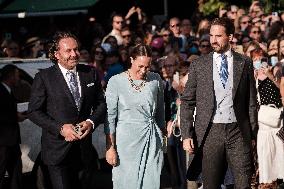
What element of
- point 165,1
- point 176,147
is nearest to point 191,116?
point 176,147

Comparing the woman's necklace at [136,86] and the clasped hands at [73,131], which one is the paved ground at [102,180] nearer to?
the clasped hands at [73,131]

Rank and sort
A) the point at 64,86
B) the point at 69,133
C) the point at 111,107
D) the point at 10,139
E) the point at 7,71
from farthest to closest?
→ the point at 7,71 < the point at 10,139 < the point at 111,107 < the point at 64,86 < the point at 69,133

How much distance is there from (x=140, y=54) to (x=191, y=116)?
772 mm

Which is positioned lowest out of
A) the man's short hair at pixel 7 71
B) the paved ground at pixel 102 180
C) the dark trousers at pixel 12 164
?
the paved ground at pixel 102 180

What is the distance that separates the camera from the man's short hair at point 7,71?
1023cm

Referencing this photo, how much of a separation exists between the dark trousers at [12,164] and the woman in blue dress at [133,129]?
5.44 ft

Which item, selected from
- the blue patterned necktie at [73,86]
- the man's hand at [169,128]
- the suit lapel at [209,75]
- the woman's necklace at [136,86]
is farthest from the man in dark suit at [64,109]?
the man's hand at [169,128]

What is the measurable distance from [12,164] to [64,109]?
1.79 meters

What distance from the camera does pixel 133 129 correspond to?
Answer: 8242 mm

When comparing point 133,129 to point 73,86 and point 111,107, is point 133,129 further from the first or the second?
point 73,86

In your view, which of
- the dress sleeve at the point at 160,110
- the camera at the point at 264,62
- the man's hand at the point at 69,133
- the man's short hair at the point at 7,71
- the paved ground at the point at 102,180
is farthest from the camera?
the camera at the point at 264,62

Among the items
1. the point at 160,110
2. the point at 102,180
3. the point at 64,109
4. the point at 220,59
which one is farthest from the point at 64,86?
the point at 102,180

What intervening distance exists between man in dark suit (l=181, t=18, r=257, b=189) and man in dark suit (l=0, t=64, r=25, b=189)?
7.21 ft

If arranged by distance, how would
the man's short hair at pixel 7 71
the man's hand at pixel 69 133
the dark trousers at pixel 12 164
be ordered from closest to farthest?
1. the man's hand at pixel 69 133
2. the dark trousers at pixel 12 164
3. the man's short hair at pixel 7 71
